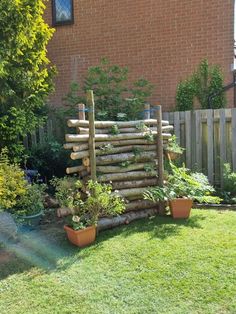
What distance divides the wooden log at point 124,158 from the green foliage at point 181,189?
1.66ft

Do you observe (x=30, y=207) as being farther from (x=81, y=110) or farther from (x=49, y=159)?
(x=49, y=159)

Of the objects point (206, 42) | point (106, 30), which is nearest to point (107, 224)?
point (206, 42)

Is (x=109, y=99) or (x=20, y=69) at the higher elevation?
(x=20, y=69)

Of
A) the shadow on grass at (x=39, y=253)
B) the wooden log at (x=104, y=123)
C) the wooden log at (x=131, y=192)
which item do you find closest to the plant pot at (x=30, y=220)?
the shadow on grass at (x=39, y=253)

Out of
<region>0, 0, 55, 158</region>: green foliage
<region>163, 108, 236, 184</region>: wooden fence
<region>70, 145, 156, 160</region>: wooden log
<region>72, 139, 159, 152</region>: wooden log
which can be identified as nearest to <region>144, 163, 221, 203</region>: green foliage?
<region>70, 145, 156, 160</region>: wooden log

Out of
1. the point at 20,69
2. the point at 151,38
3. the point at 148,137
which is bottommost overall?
the point at 148,137

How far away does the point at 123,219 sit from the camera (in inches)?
221

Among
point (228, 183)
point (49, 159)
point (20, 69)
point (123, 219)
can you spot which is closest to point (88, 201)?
point (123, 219)

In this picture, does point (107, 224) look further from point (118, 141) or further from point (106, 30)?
point (106, 30)

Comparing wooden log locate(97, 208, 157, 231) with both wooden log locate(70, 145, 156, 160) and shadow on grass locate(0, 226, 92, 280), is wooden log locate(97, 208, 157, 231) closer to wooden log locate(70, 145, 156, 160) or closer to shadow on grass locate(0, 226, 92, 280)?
shadow on grass locate(0, 226, 92, 280)

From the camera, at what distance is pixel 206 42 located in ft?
29.5

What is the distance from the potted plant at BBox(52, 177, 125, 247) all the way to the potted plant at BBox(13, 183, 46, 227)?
76cm

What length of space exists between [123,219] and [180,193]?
1024 millimetres

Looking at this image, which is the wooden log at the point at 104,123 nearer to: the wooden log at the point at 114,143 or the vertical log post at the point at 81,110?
the vertical log post at the point at 81,110
